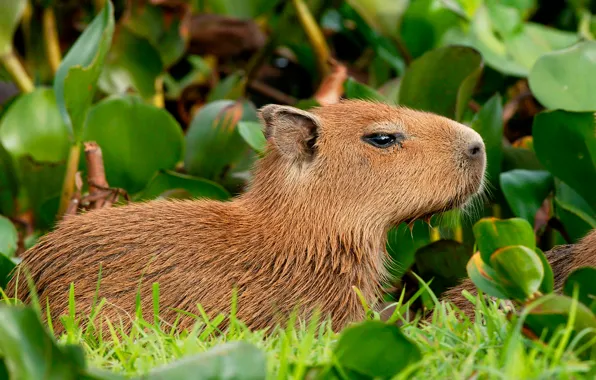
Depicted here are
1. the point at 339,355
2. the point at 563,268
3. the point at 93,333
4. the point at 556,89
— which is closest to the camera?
the point at 339,355

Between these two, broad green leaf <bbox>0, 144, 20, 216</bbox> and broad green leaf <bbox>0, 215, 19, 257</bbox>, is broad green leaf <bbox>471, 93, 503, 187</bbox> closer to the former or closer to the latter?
broad green leaf <bbox>0, 215, 19, 257</bbox>

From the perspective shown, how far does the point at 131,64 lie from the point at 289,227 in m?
2.36

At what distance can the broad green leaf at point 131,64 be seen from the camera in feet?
18.3

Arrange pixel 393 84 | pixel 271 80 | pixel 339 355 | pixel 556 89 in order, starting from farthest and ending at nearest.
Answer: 1. pixel 271 80
2. pixel 393 84
3. pixel 556 89
4. pixel 339 355

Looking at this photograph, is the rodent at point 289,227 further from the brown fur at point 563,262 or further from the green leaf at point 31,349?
the green leaf at point 31,349

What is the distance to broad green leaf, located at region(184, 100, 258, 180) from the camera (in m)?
4.82

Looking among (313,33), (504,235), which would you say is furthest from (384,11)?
(504,235)

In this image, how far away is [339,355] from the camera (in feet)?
8.04

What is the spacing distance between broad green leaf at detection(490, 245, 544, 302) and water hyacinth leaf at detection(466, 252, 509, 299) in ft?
0.18

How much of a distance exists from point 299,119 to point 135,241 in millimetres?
758

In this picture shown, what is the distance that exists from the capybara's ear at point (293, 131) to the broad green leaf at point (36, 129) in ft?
5.34

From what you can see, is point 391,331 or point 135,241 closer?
point 391,331

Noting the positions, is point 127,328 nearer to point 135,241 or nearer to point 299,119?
point 135,241

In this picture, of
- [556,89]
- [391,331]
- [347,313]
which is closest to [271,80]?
[556,89]
